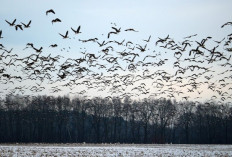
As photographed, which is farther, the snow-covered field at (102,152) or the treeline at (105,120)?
the treeline at (105,120)

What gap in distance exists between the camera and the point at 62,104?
109 m

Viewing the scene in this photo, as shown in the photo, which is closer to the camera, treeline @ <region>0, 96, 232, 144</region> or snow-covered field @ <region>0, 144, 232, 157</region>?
snow-covered field @ <region>0, 144, 232, 157</region>

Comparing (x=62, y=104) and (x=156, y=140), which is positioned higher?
(x=62, y=104)

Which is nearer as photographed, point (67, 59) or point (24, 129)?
point (67, 59)

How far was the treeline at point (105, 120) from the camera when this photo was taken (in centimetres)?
9962

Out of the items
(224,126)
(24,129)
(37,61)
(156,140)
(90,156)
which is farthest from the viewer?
(224,126)

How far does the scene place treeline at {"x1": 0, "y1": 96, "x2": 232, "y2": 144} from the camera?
99625 mm

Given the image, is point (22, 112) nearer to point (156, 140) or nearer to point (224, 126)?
point (156, 140)

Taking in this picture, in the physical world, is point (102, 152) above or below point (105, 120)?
below

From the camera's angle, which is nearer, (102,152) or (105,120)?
(102,152)

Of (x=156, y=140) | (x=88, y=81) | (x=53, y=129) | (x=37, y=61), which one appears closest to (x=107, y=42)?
(x=37, y=61)

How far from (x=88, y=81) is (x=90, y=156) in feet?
23.7

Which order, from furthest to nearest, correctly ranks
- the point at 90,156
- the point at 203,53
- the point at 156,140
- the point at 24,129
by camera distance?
the point at 24,129 < the point at 156,140 < the point at 90,156 < the point at 203,53

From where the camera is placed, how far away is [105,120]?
10538 cm
